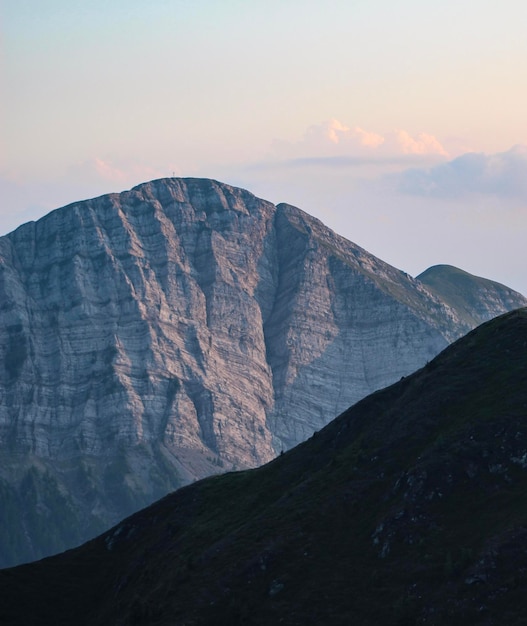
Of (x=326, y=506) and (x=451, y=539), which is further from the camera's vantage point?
(x=326, y=506)

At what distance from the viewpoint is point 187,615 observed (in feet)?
589

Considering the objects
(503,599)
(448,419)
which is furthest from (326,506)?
(503,599)

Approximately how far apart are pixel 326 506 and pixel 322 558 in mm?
13969

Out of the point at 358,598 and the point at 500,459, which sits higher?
the point at 500,459

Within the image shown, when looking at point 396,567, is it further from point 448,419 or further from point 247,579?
point 448,419

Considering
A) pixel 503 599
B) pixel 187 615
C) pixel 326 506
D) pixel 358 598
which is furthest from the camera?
pixel 326 506

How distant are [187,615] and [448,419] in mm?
48418

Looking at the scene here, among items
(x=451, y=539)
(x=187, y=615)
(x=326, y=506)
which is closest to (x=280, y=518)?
(x=326, y=506)

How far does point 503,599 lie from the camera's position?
147m

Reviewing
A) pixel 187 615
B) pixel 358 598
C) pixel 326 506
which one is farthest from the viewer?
pixel 326 506

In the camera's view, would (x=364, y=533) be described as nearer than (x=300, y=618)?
No

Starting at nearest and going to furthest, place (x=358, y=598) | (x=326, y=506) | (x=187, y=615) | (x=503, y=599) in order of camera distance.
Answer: (x=503, y=599) → (x=358, y=598) → (x=187, y=615) → (x=326, y=506)

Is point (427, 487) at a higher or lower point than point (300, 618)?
higher

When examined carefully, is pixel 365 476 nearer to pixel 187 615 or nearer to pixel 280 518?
pixel 280 518
